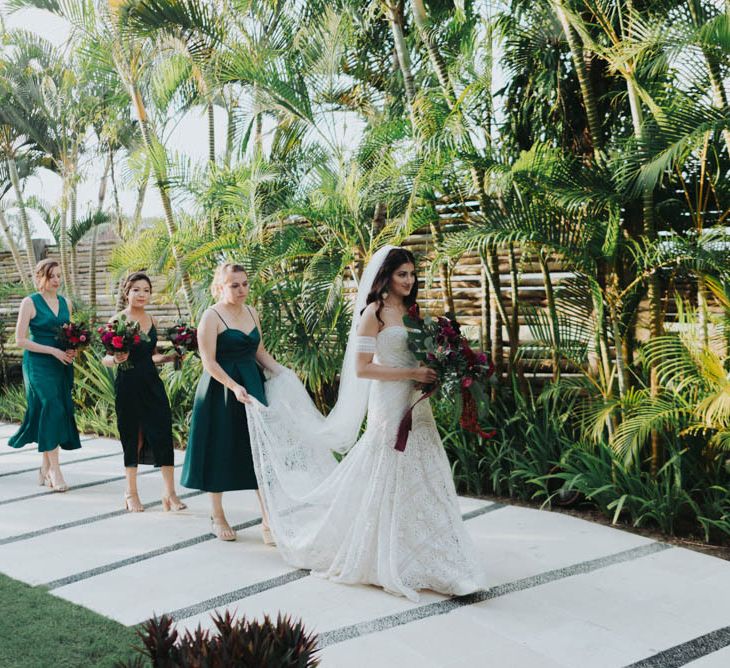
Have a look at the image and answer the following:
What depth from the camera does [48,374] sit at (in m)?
6.76

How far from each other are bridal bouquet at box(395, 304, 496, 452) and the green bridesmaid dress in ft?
4.45

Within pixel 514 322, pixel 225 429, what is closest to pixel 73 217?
pixel 514 322

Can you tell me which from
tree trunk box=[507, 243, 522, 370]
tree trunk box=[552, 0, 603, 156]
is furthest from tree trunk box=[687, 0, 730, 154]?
tree trunk box=[507, 243, 522, 370]

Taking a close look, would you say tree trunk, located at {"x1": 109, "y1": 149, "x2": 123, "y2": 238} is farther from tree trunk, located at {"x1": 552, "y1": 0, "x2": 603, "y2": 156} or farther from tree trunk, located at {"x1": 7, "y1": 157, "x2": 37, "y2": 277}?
tree trunk, located at {"x1": 552, "y1": 0, "x2": 603, "y2": 156}

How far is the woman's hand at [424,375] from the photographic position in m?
4.01

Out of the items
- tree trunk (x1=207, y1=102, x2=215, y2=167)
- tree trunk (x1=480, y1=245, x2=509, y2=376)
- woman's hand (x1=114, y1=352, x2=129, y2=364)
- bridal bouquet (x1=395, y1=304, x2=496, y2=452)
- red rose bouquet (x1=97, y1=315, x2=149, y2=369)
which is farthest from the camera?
tree trunk (x1=207, y1=102, x2=215, y2=167)

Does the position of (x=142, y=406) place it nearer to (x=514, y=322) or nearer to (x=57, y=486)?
(x=57, y=486)

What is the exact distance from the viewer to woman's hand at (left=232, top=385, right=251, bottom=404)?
4758mm

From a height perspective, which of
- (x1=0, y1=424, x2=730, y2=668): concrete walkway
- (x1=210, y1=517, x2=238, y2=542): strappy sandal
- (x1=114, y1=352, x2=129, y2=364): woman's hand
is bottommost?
(x1=0, y1=424, x2=730, y2=668): concrete walkway

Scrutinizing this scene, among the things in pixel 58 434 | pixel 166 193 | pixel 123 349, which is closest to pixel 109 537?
pixel 123 349

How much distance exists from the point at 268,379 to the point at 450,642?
2255 millimetres

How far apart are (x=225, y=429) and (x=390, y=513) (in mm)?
1409

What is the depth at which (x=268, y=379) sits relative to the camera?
5125mm

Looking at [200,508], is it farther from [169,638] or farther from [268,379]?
[169,638]
